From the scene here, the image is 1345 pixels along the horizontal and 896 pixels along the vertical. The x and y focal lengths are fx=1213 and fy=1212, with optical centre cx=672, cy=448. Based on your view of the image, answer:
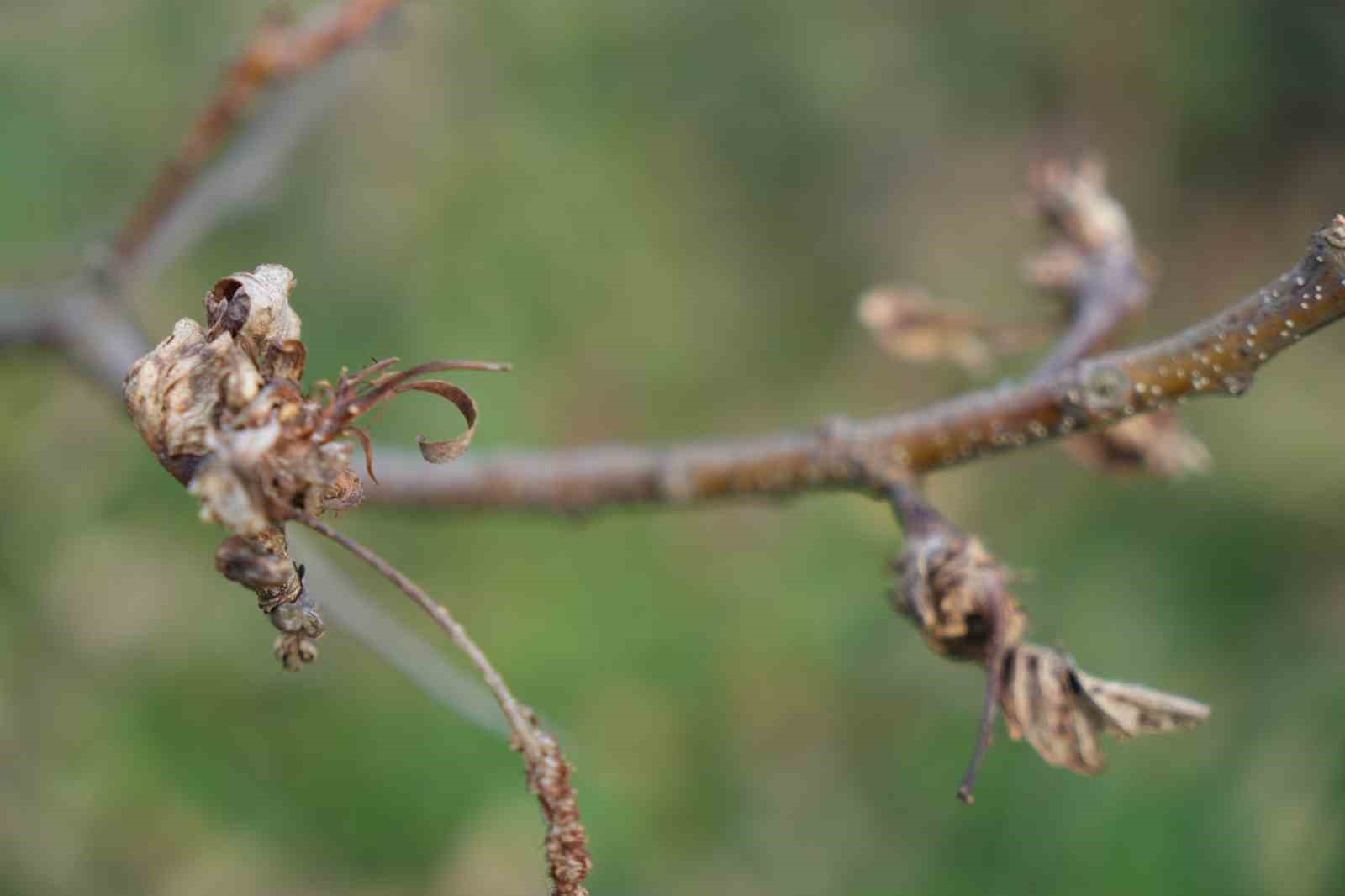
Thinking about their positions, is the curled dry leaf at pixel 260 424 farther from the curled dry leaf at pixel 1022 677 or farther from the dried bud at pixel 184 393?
the curled dry leaf at pixel 1022 677

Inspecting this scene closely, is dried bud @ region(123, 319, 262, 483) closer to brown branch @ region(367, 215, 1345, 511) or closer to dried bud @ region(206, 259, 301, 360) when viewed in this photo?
dried bud @ region(206, 259, 301, 360)

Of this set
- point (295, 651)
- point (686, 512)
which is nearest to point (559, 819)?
point (295, 651)

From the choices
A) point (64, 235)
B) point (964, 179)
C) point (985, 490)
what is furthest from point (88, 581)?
point (964, 179)

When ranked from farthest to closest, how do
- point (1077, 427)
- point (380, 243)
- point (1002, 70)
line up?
point (1002, 70) → point (380, 243) → point (1077, 427)

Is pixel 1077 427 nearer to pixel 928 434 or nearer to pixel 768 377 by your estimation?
pixel 928 434

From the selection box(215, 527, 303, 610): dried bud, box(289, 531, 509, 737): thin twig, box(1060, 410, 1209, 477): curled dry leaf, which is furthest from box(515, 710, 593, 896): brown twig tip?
box(1060, 410, 1209, 477): curled dry leaf

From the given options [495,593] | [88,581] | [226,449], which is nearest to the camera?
[226,449]
